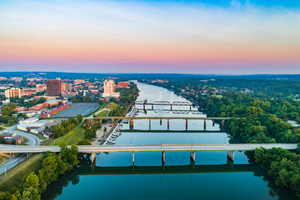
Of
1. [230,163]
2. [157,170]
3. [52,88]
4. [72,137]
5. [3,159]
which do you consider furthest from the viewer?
[52,88]

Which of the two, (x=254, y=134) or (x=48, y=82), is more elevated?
(x=48, y=82)

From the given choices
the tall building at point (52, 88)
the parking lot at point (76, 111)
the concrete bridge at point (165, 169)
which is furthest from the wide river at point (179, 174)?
the tall building at point (52, 88)

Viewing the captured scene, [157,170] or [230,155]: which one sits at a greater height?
[230,155]

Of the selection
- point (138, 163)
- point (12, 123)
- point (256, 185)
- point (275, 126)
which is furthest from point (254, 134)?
point (12, 123)

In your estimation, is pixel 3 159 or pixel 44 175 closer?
pixel 44 175

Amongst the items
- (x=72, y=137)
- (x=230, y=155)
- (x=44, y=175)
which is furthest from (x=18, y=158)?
(x=230, y=155)

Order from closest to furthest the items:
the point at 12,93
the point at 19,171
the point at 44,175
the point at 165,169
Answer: the point at 44,175 < the point at 19,171 < the point at 165,169 < the point at 12,93

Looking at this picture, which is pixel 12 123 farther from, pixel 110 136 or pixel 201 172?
pixel 201 172

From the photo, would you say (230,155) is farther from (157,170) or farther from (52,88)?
(52,88)
